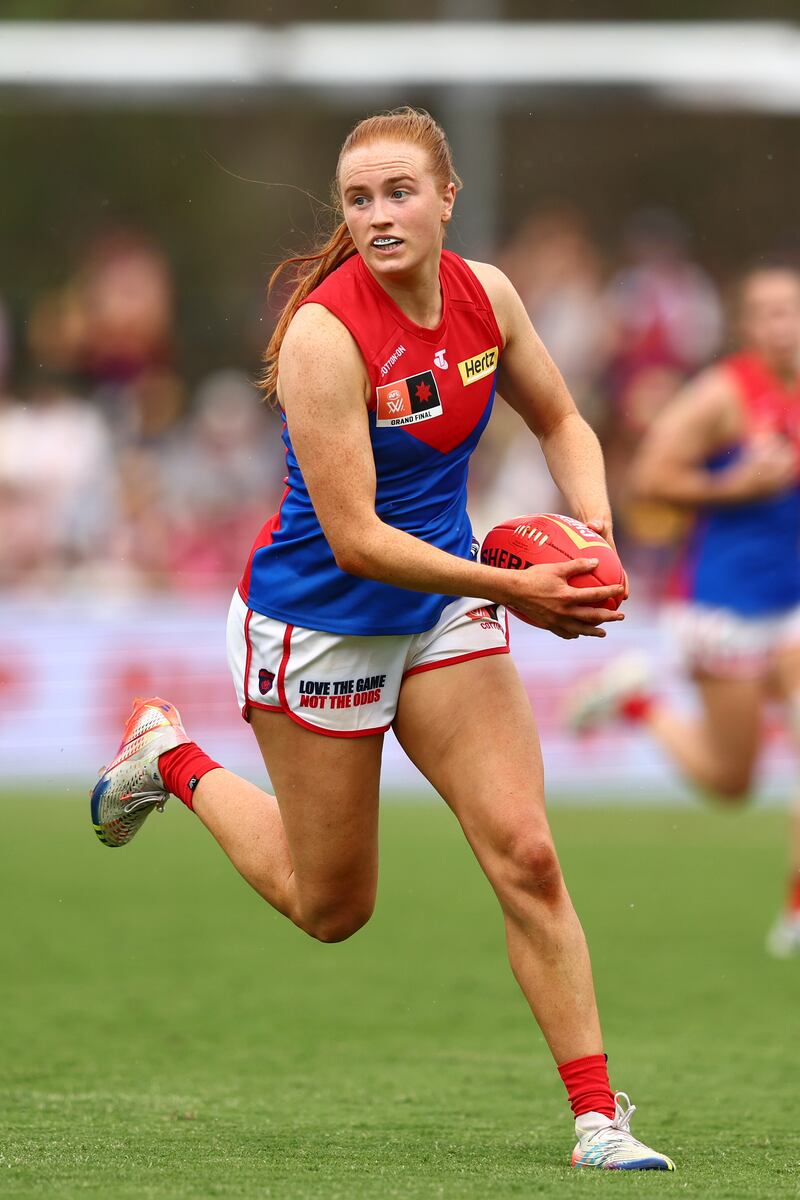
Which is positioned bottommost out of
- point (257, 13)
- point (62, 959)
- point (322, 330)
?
point (62, 959)

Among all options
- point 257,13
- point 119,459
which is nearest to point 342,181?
point 119,459

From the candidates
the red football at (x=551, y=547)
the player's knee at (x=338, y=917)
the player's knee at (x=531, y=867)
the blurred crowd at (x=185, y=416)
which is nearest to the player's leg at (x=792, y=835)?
the player's knee at (x=338, y=917)

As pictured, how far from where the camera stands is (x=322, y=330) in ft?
14.2

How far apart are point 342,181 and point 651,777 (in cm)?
860

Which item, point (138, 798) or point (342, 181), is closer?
point (342, 181)

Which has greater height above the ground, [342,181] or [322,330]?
[342,181]

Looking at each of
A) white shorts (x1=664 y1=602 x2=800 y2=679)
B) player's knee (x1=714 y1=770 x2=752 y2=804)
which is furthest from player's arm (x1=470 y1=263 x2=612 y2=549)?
player's knee (x1=714 y1=770 x2=752 y2=804)

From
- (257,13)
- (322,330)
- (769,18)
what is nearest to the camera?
(322,330)

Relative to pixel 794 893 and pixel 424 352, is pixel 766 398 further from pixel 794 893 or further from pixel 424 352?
pixel 424 352

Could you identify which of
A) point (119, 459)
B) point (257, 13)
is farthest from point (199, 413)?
point (257, 13)

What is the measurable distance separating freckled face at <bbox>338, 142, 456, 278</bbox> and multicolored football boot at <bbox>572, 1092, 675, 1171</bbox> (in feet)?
6.46

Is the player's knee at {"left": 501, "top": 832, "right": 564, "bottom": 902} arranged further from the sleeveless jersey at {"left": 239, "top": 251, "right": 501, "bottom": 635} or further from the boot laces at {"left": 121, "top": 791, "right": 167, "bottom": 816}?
the boot laces at {"left": 121, "top": 791, "right": 167, "bottom": 816}

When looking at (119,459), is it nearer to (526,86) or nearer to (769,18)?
(526,86)

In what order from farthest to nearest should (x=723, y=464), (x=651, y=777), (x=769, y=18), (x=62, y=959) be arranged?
(x=769, y=18) < (x=651, y=777) < (x=723, y=464) < (x=62, y=959)
